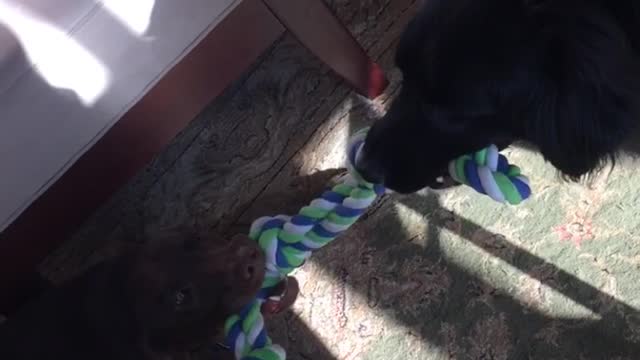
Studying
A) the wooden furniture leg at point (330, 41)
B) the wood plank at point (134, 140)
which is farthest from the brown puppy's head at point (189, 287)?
the wooden furniture leg at point (330, 41)

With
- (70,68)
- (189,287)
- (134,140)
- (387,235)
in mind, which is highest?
(70,68)

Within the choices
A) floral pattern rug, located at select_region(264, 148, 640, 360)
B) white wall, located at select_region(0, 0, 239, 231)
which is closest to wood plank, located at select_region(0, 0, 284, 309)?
white wall, located at select_region(0, 0, 239, 231)

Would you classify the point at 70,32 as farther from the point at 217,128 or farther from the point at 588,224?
the point at 588,224

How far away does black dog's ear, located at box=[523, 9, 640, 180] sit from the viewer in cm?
102

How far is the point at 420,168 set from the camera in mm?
1311

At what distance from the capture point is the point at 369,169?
4.51 ft

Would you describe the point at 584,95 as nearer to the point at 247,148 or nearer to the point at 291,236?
the point at 291,236

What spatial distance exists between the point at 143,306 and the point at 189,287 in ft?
0.27

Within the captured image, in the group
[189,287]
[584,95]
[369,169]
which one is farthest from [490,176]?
[189,287]

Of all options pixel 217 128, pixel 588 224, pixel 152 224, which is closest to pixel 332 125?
pixel 217 128

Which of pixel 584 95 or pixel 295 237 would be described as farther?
pixel 295 237

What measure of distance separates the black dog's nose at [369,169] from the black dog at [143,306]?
244mm

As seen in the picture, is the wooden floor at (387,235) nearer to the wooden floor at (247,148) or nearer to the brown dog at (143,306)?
the wooden floor at (247,148)

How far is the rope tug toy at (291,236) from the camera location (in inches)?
57.7
